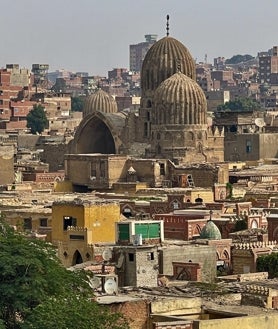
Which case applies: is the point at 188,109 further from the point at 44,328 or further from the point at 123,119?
the point at 44,328

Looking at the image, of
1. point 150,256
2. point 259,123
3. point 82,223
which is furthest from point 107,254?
point 259,123

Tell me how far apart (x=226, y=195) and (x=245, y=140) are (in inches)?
806

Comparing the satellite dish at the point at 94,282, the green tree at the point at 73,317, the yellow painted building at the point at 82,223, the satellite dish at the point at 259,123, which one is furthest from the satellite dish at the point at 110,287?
the satellite dish at the point at 259,123

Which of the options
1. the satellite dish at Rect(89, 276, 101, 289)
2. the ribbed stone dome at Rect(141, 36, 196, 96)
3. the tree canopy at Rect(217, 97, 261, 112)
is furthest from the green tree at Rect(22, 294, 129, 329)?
the tree canopy at Rect(217, 97, 261, 112)

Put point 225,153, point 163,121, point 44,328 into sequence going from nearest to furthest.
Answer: point 44,328
point 163,121
point 225,153

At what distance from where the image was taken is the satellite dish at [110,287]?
88.5 feet

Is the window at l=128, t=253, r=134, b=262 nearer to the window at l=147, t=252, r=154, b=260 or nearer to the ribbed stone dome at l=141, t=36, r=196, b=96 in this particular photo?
the window at l=147, t=252, r=154, b=260

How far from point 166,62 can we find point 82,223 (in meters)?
31.4

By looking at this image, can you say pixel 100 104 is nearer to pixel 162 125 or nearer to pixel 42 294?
pixel 162 125

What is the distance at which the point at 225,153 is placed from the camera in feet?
258

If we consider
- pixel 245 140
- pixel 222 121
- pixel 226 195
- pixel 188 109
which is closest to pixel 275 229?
pixel 226 195

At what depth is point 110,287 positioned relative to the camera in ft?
A: 89.4

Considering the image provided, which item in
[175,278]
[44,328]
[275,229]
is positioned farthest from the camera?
[275,229]

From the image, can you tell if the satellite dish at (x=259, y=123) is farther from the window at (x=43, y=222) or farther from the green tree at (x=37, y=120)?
the window at (x=43, y=222)
